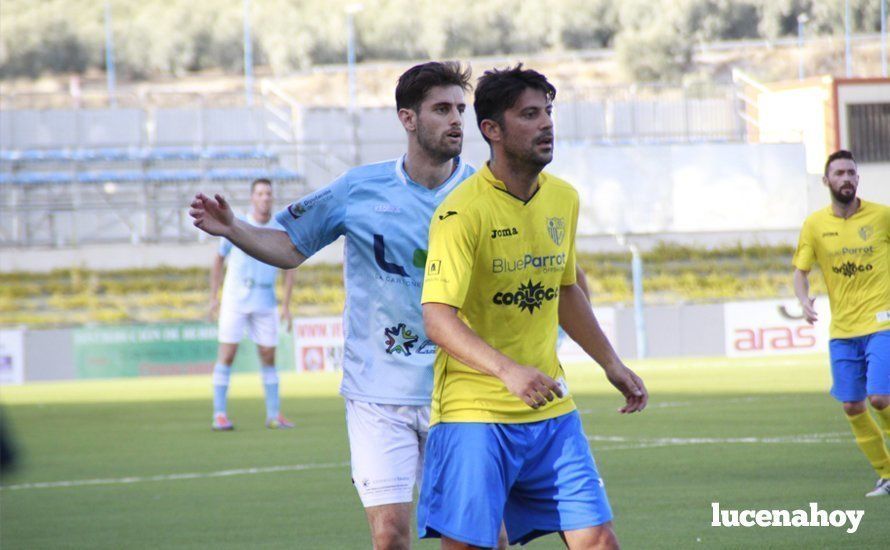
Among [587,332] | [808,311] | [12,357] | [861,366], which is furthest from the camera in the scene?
[12,357]

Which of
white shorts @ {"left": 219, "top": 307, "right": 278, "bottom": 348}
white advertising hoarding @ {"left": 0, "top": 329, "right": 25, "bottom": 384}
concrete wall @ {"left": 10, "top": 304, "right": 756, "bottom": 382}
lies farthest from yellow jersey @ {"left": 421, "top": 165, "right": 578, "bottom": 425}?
concrete wall @ {"left": 10, "top": 304, "right": 756, "bottom": 382}

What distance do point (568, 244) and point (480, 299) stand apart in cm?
46

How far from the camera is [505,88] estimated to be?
5152 mm

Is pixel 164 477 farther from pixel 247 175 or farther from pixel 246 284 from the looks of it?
pixel 247 175

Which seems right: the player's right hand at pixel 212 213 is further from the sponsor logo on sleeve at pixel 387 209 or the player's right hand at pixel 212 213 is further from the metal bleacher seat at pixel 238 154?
the metal bleacher seat at pixel 238 154

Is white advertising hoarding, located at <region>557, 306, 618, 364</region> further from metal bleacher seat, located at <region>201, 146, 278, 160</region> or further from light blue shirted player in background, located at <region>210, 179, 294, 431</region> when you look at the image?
metal bleacher seat, located at <region>201, 146, 278, 160</region>

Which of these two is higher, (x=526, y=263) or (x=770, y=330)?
(x=526, y=263)

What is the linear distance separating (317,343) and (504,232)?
77.2ft

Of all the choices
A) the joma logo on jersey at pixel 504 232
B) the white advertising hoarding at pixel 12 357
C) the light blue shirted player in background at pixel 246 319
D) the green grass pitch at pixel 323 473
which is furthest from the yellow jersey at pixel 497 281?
the white advertising hoarding at pixel 12 357

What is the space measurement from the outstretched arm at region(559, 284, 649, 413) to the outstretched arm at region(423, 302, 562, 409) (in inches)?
25.6

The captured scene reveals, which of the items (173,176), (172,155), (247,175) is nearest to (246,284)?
(173,176)

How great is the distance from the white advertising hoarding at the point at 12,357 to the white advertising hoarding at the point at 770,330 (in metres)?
14.4

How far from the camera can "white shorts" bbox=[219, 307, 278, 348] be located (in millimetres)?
15883

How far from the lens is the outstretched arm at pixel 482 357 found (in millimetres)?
4680
